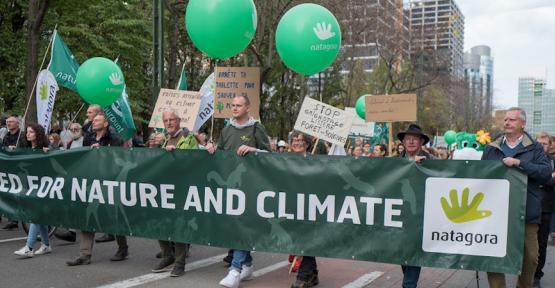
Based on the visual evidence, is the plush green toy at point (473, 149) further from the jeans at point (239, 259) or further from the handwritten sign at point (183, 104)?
the jeans at point (239, 259)

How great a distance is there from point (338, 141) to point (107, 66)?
558 cm

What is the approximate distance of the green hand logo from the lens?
508 cm

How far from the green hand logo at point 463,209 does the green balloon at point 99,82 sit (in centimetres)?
752

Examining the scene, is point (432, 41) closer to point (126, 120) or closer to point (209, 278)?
point (126, 120)

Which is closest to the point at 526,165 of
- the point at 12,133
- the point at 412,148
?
the point at 412,148

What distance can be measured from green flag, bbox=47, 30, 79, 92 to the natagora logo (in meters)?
8.17

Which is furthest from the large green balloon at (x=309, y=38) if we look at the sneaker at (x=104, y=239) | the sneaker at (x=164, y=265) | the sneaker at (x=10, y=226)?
the sneaker at (x=10, y=226)

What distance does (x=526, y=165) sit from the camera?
4930mm

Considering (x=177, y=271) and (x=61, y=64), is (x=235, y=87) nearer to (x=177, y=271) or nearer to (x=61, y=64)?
(x=177, y=271)

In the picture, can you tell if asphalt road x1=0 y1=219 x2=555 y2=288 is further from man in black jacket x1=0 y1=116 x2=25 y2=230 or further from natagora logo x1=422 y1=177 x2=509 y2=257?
man in black jacket x1=0 y1=116 x2=25 y2=230

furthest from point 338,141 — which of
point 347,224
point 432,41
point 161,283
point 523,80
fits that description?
point 523,80

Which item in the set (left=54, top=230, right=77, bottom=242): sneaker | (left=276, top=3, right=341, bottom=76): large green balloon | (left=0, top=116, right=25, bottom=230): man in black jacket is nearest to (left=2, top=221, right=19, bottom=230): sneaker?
(left=0, top=116, right=25, bottom=230): man in black jacket

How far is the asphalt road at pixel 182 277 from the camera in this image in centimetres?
629

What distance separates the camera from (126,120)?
1159cm
